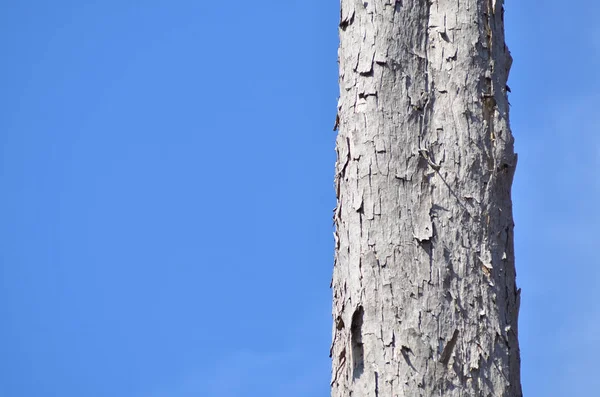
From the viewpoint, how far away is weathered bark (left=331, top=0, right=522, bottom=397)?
294cm

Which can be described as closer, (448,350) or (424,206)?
(448,350)

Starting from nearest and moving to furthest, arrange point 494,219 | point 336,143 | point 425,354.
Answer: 1. point 425,354
2. point 494,219
3. point 336,143

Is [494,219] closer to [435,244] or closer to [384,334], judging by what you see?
[435,244]

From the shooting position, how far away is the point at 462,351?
2.93 metres

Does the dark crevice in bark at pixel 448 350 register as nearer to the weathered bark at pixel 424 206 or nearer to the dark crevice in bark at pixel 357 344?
the weathered bark at pixel 424 206

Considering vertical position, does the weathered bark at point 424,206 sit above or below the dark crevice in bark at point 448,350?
above

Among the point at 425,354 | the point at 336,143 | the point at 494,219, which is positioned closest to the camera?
the point at 425,354

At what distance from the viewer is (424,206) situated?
308 centimetres

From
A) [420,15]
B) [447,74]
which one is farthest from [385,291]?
[420,15]

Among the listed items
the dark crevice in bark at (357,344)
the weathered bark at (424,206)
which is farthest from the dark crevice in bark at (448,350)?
the dark crevice in bark at (357,344)

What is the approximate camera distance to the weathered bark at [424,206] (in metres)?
2.94

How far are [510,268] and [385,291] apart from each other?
0.52 m

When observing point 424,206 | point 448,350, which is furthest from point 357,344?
point 424,206

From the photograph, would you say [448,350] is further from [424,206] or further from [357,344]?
[424,206]
